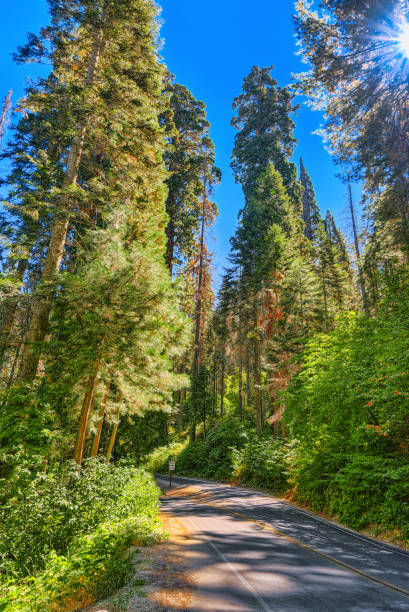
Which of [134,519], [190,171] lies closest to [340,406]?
[134,519]

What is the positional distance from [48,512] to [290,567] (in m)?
5.03

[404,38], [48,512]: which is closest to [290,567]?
[48,512]

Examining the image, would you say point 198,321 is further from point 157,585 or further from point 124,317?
point 157,585

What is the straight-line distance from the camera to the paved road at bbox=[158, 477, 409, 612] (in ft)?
14.6

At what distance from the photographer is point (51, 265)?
989cm

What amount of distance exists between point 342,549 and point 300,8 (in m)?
17.0

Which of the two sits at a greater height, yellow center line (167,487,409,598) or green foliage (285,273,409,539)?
green foliage (285,273,409,539)

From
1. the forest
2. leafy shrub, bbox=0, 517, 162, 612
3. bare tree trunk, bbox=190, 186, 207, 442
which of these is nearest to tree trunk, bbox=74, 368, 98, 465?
the forest

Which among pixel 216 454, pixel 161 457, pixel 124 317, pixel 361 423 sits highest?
pixel 124 317

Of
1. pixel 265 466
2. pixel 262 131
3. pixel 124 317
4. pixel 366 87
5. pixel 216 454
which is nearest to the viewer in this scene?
pixel 124 317

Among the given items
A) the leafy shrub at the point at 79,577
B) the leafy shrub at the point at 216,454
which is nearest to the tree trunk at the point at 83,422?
the leafy shrub at the point at 79,577

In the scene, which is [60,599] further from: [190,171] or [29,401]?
[190,171]

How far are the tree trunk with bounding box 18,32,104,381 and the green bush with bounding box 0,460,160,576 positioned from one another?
2971 mm

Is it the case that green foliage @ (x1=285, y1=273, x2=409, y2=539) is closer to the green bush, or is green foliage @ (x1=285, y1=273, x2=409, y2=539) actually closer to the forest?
the forest
